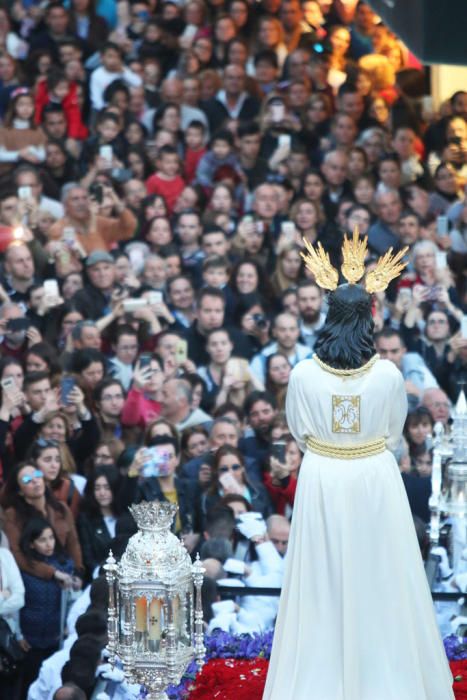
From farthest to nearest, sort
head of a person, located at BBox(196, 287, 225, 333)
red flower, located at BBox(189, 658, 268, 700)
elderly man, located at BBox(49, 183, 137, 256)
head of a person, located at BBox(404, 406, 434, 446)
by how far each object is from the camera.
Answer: elderly man, located at BBox(49, 183, 137, 256) → head of a person, located at BBox(196, 287, 225, 333) → head of a person, located at BBox(404, 406, 434, 446) → red flower, located at BBox(189, 658, 268, 700)

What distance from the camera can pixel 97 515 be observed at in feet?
54.9

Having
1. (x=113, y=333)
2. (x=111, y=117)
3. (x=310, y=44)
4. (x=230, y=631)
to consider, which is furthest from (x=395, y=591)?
(x=310, y=44)

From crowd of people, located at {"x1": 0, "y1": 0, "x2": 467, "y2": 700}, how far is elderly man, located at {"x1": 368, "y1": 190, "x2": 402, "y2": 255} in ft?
0.10

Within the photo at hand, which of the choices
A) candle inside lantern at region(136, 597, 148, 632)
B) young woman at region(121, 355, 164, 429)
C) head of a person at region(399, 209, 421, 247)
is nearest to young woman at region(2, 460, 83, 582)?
young woman at region(121, 355, 164, 429)

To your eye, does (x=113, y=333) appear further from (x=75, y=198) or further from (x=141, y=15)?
(x=141, y=15)

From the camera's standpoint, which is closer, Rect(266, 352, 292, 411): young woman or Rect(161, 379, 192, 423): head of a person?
Rect(161, 379, 192, 423): head of a person

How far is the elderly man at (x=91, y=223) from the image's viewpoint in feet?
66.9

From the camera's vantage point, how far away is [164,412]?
1792cm

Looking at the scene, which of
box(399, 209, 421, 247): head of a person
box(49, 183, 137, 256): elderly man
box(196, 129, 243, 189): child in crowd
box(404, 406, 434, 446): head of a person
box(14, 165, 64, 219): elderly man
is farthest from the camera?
box(196, 129, 243, 189): child in crowd

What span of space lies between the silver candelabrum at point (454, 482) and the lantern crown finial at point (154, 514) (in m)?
2.89

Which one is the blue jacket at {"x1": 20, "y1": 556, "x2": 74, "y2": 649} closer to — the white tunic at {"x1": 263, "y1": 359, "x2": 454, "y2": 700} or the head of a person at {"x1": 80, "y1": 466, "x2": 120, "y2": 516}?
the head of a person at {"x1": 80, "y1": 466, "x2": 120, "y2": 516}

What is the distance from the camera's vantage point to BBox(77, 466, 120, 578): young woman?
646 inches

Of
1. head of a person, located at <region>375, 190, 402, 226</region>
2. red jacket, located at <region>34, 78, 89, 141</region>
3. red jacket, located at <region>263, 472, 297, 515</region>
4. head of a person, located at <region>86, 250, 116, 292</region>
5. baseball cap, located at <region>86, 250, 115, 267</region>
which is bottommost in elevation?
red jacket, located at <region>263, 472, 297, 515</region>

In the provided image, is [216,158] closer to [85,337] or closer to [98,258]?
[98,258]
